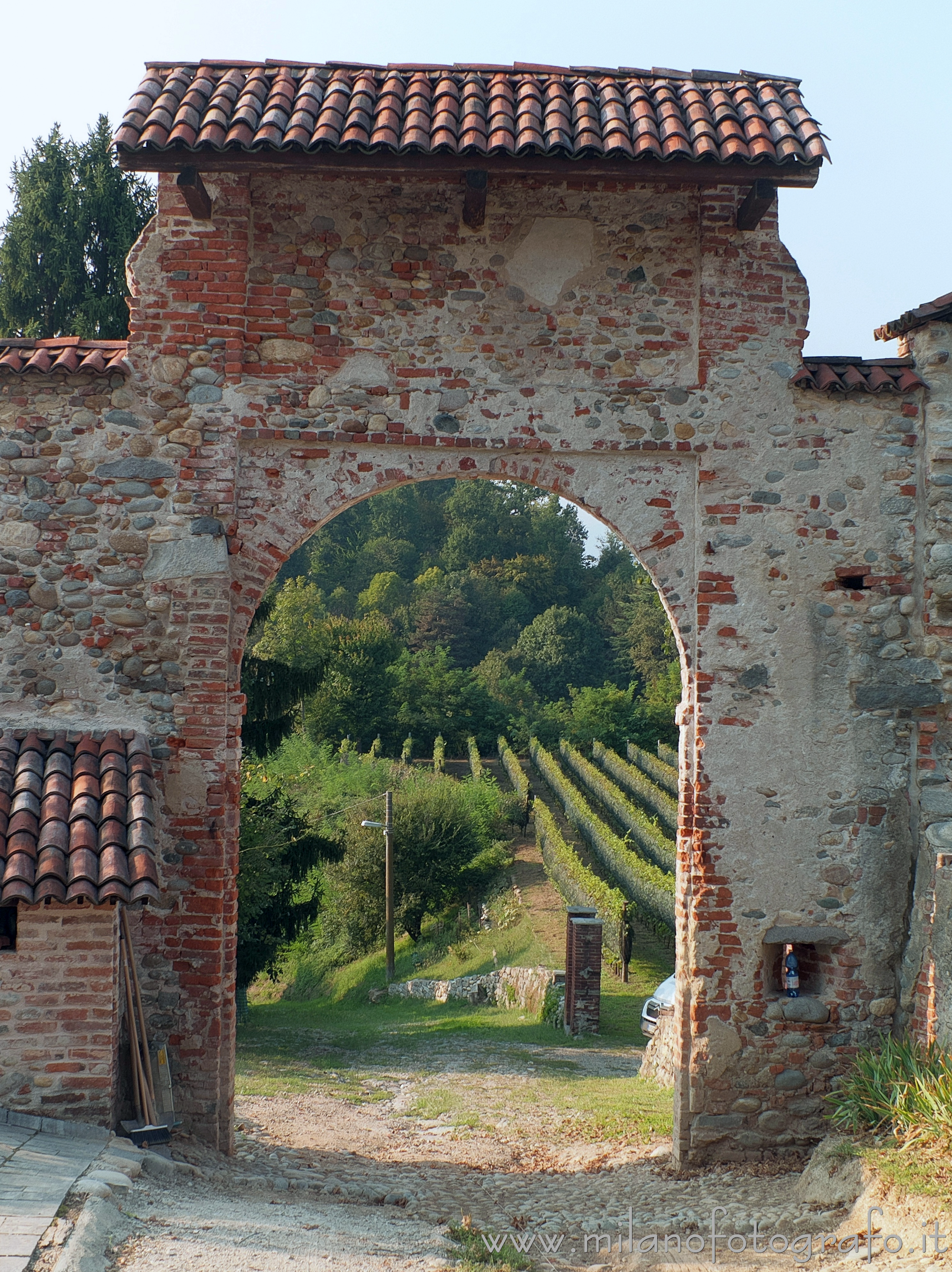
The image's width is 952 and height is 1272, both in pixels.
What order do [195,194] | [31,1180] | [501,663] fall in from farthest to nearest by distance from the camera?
[501,663] → [195,194] → [31,1180]

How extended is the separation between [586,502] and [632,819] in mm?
20211

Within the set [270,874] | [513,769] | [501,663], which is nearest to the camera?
[270,874]

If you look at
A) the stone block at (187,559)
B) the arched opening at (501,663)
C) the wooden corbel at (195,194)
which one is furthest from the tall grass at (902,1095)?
the wooden corbel at (195,194)

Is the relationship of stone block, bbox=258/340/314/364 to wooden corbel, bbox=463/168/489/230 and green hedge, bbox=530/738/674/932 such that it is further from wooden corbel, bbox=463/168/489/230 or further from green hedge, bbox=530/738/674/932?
green hedge, bbox=530/738/674/932

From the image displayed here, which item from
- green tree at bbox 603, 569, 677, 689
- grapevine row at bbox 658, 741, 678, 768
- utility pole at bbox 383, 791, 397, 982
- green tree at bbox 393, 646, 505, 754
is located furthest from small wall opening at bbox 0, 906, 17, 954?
green tree at bbox 603, 569, 677, 689

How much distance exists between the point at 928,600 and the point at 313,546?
5926 centimetres

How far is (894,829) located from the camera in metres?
6.31

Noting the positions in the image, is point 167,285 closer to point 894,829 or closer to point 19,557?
point 19,557

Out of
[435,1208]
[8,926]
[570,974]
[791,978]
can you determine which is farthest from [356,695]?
[8,926]

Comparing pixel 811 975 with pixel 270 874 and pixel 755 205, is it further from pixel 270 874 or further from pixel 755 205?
pixel 270 874

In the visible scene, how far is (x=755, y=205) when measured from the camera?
→ 19.9 feet

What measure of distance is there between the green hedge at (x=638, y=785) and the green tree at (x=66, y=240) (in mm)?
14853

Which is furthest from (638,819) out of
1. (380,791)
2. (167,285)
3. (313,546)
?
(313,546)

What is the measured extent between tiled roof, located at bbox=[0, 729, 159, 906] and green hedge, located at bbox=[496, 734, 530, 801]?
953 inches
